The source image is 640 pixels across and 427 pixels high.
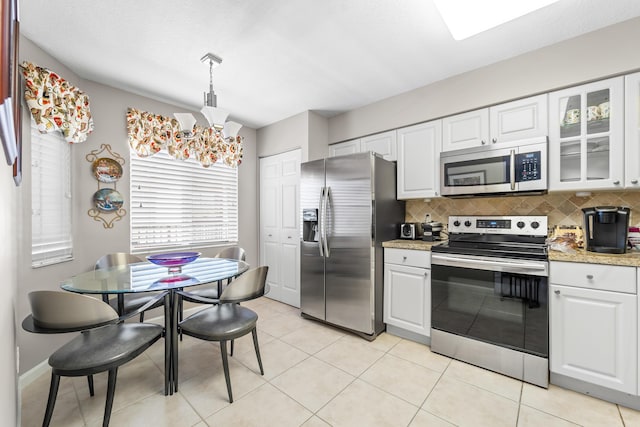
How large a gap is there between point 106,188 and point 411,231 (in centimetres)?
312

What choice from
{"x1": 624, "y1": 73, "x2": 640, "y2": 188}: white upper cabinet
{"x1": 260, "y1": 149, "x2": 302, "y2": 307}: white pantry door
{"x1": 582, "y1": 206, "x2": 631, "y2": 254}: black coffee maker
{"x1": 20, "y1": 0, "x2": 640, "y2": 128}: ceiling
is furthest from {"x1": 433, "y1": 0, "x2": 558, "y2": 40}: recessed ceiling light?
{"x1": 260, "y1": 149, "x2": 302, "y2": 307}: white pantry door

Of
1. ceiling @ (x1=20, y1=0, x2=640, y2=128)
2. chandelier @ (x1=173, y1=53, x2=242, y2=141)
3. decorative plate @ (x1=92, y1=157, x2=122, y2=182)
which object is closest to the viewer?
ceiling @ (x1=20, y1=0, x2=640, y2=128)

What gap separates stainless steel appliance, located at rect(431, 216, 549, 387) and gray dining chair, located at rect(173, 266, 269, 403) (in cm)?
154

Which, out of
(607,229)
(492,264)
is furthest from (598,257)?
(492,264)

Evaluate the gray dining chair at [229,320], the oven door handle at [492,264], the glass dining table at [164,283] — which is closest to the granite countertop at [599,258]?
the oven door handle at [492,264]

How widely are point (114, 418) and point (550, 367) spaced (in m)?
2.86

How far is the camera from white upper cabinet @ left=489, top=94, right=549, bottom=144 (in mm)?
2143

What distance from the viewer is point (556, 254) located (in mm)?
1887

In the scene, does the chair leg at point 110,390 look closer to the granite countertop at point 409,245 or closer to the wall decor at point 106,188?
the wall decor at point 106,188

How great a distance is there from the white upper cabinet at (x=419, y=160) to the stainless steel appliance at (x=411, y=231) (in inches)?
12.1

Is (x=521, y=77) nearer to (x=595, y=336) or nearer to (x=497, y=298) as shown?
(x=497, y=298)

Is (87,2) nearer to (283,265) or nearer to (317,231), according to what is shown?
(317,231)

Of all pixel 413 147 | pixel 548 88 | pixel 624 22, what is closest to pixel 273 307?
pixel 413 147

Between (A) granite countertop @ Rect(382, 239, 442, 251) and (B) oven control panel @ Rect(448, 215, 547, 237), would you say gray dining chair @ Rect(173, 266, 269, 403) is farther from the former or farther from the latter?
(B) oven control panel @ Rect(448, 215, 547, 237)
